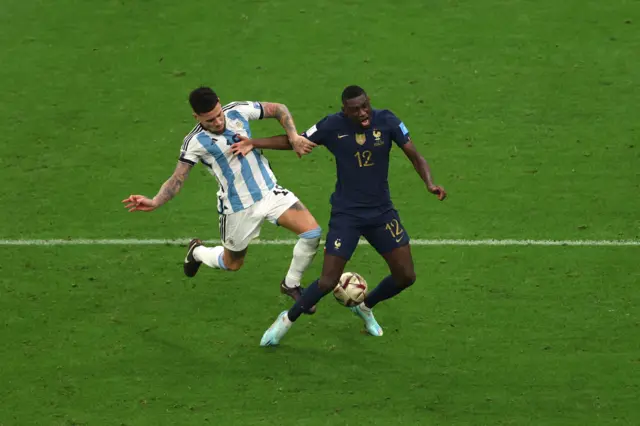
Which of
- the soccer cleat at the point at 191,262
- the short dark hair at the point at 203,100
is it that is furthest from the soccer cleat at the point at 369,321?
the short dark hair at the point at 203,100

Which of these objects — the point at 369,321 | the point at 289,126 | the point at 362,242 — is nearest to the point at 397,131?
the point at 289,126

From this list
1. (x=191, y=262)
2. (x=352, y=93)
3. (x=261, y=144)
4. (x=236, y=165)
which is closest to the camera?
(x=352, y=93)

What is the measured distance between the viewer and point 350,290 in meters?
10.9

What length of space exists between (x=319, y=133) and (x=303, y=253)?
1194mm

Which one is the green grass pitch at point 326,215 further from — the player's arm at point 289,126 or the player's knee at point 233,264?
the player's arm at point 289,126

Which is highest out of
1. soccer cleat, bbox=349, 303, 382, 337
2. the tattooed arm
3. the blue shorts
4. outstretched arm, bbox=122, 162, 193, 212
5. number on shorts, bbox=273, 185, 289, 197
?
the tattooed arm

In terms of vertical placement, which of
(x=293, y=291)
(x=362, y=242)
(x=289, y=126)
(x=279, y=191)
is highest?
(x=289, y=126)

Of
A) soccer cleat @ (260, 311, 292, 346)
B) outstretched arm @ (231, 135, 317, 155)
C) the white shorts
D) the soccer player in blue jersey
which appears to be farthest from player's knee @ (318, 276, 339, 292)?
outstretched arm @ (231, 135, 317, 155)

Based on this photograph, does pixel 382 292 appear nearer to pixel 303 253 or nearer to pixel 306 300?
pixel 306 300

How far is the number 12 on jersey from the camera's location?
1037 cm

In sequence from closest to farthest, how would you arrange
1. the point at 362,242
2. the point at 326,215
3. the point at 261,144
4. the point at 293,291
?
the point at 261,144
the point at 293,291
the point at 362,242
the point at 326,215

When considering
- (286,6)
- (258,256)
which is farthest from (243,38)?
(258,256)

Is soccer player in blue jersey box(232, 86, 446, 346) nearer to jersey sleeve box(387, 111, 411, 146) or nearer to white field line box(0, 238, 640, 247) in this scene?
jersey sleeve box(387, 111, 411, 146)

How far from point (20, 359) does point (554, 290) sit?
16.4 feet
